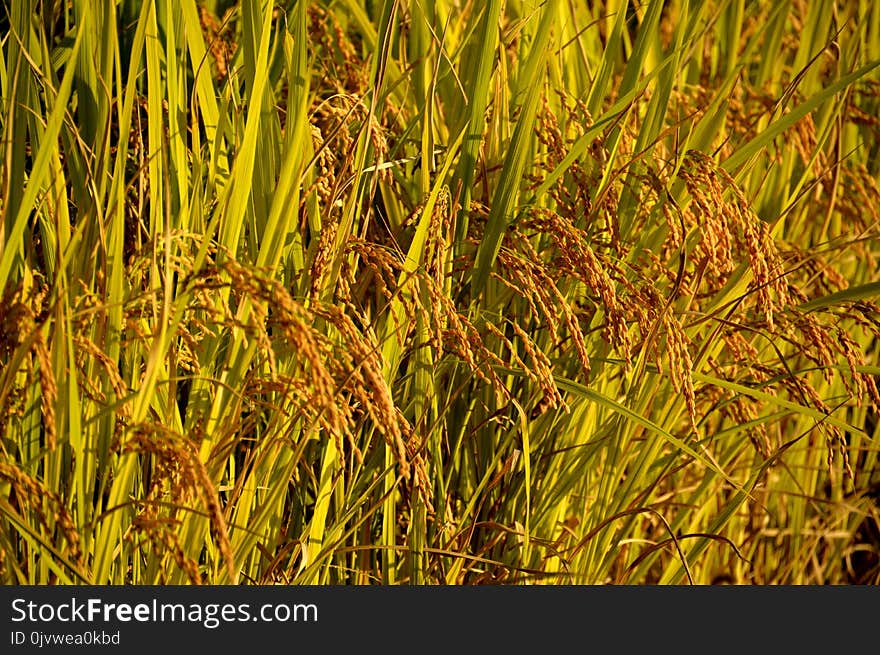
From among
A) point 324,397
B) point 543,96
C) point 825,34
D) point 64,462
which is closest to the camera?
point 324,397

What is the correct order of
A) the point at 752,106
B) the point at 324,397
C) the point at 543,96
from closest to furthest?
the point at 324,397 < the point at 543,96 < the point at 752,106

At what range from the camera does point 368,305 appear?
1.23 metres

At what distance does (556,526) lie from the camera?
132 cm

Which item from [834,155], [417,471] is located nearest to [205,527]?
[417,471]

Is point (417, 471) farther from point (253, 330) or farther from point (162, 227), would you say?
point (162, 227)

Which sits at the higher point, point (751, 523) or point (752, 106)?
point (752, 106)

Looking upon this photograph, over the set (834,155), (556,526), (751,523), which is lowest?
(751,523)

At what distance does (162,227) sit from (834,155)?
4.17 ft

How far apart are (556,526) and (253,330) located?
644 mm

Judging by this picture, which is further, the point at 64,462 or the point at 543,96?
the point at 543,96

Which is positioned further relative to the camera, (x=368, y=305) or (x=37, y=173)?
(x=368, y=305)

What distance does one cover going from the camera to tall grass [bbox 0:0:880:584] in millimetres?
935

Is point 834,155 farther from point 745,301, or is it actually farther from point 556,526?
point 556,526

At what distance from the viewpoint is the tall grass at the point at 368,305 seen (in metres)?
0.93
